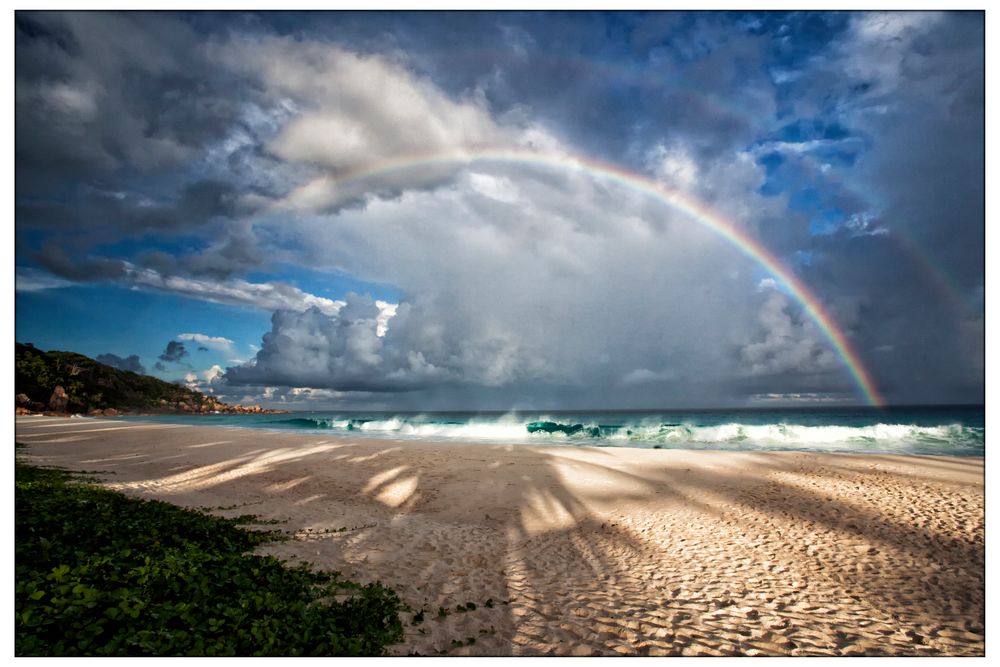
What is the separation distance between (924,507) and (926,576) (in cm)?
652

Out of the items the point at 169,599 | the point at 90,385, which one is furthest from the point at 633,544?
the point at 90,385

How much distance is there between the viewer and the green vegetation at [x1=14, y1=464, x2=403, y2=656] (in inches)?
150

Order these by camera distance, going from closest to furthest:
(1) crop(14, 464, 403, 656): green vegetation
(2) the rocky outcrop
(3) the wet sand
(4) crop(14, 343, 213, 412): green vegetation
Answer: (1) crop(14, 464, 403, 656): green vegetation
(3) the wet sand
(4) crop(14, 343, 213, 412): green vegetation
(2) the rocky outcrop

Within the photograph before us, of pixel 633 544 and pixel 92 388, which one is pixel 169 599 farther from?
pixel 92 388

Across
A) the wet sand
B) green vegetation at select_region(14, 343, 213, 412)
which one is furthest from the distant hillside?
the wet sand

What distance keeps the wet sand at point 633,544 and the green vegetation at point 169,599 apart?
2.62ft

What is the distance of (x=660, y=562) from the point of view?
8164mm

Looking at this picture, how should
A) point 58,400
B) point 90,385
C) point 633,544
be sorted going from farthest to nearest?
point 90,385
point 58,400
point 633,544

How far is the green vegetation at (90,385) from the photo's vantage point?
233ft

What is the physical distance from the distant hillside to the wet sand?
50.1 metres

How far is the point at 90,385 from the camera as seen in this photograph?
312ft

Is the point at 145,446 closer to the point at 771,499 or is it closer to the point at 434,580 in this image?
the point at 434,580

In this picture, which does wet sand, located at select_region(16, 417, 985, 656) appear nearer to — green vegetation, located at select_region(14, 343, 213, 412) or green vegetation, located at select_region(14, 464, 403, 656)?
green vegetation, located at select_region(14, 464, 403, 656)

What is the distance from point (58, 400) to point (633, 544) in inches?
4226
